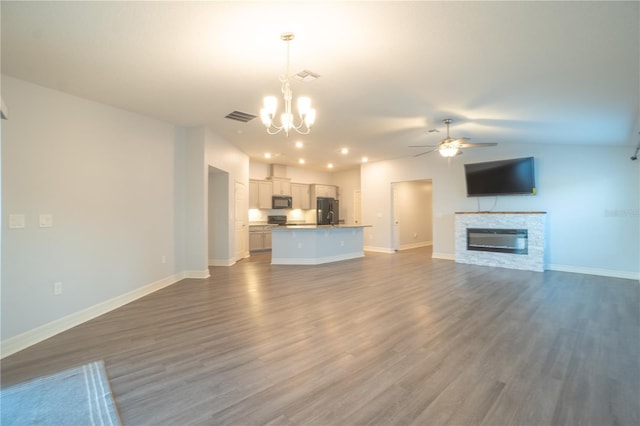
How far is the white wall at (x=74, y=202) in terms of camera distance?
2854 mm

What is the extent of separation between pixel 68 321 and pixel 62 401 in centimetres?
173

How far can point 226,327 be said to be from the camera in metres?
3.21

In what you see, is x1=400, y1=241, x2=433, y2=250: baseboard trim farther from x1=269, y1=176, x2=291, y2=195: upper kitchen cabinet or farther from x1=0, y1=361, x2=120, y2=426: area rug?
x1=0, y1=361, x2=120, y2=426: area rug

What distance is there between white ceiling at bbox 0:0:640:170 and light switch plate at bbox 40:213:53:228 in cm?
144

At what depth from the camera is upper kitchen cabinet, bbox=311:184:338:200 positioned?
10.9 m

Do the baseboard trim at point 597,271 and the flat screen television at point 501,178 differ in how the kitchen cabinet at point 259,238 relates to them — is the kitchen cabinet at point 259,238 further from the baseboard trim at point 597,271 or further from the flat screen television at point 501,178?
the baseboard trim at point 597,271

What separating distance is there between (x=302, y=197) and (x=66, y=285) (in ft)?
25.9

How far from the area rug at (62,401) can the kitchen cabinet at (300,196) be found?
27.6 ft

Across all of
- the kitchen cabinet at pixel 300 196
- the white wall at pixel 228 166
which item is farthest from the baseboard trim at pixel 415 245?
the white wall at pixel 228 166

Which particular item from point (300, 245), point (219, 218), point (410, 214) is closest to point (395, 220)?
point (410, 214)

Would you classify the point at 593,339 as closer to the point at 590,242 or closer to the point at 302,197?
the point at 590,242

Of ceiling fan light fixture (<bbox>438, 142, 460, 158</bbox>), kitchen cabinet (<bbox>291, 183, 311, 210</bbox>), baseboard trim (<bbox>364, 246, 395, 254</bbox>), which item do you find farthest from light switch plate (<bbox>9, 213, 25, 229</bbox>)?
baseboard trim (<bbox>364, 246, 395, 254</bbox>)

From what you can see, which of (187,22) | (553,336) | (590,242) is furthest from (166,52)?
(590,242)

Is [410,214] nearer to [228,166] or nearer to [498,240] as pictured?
[498,240]
